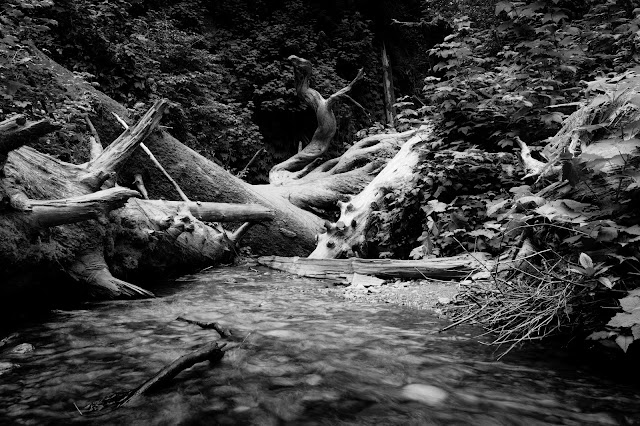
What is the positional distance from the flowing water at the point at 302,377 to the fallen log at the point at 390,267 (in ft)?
3.68

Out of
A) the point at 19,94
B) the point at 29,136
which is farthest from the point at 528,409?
the point at 19,94

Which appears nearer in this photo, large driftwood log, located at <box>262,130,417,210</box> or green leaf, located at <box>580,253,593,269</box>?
green leaf, located at <box>580,253,593,269</box>

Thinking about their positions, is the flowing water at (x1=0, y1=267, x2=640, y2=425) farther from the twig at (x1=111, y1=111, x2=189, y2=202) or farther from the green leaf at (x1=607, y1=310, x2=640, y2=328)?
the twig at (x1=111, y1=111, x2=189, y2=202)

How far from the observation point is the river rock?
1.62m

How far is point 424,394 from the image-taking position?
1.67 metres

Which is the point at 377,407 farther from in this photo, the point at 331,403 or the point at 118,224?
the point at 118,224

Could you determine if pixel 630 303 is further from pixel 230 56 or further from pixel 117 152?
pixel 230 56

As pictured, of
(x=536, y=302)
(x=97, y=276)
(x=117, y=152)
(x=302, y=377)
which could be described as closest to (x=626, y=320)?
(x=536, y=302)

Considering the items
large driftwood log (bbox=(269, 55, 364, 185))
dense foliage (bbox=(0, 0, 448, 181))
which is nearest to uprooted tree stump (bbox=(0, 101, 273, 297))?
dense foliage (bbox=(0, 0, 448, 181))

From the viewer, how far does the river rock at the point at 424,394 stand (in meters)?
1.62

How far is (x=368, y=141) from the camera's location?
9469mm

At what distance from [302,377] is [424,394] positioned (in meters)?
0.54

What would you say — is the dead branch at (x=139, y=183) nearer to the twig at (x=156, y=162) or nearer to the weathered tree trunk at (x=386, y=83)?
the twig at (x=156, y=162)

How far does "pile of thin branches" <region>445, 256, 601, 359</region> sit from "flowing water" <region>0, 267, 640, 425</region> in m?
0.15
